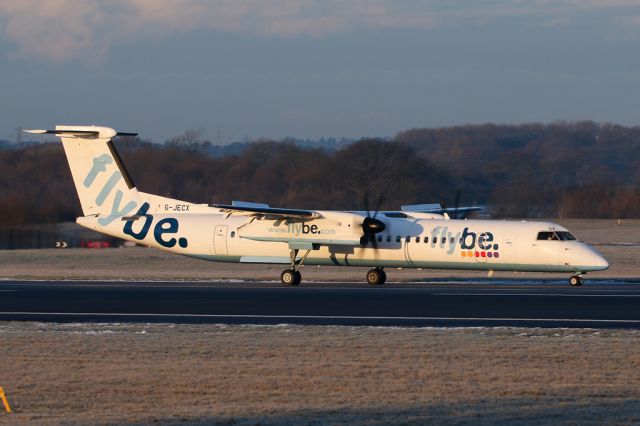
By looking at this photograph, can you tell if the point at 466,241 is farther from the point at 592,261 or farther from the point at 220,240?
the point at 220,240

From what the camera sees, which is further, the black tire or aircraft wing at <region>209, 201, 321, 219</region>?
the black tire

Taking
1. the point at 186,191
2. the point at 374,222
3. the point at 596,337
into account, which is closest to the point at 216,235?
the point at 374,222

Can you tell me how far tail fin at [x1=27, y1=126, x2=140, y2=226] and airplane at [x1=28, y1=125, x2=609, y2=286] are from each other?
0.03m

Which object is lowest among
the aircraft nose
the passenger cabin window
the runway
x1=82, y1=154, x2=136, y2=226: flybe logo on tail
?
the runway

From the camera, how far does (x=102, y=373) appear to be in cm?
1441

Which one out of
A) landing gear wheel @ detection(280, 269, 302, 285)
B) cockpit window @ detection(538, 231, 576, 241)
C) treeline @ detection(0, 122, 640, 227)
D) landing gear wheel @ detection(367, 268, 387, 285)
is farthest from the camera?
treeline @ detection(0, 122, 640, 227)

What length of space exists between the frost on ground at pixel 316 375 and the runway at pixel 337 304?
1690mm

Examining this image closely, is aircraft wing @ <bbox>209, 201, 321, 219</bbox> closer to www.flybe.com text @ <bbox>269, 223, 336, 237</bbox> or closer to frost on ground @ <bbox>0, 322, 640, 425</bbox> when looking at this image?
www.flybe.com text @ <bbox>269, 223, 336, 237</bbox>

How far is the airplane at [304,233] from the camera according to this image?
3084cm

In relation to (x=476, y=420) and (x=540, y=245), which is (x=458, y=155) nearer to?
(x=540, y=245)

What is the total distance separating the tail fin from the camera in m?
35.2

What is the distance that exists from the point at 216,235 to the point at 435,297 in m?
9.51

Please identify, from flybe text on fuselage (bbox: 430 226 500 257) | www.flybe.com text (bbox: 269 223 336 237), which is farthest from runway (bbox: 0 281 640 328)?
www.flybe.com text (bbox: 269 223 336 237)

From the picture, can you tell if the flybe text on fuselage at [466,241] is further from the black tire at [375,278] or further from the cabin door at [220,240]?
the cabin door at [220,240]
